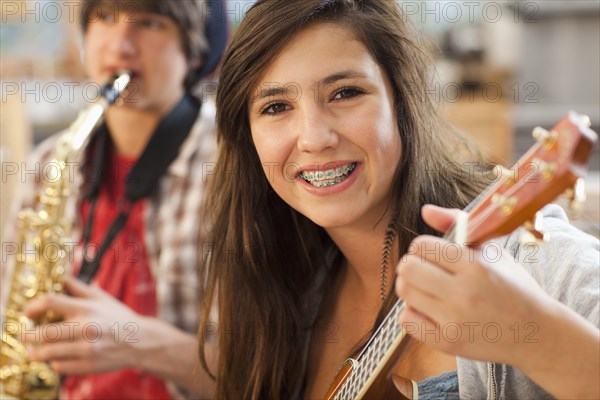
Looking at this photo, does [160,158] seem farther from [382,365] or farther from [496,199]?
[496,199]

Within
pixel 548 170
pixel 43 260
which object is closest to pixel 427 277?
pixel 548 170

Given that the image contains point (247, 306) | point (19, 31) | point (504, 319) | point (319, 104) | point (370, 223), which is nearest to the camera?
point (504, 319)

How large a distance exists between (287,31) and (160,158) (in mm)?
745

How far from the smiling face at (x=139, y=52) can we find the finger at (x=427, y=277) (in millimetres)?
1164

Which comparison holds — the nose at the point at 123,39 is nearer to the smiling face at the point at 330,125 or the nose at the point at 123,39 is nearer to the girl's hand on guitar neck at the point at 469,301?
the smiling face at the point at 330,125

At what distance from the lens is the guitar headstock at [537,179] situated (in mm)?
700

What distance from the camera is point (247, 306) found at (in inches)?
54.6

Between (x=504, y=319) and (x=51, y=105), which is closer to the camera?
(x=504, y=319)

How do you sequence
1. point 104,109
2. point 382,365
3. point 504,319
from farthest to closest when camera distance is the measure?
point 104,109, point 382,365, point 504,319

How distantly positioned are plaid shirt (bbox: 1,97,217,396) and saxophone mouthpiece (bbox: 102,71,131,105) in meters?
0.19

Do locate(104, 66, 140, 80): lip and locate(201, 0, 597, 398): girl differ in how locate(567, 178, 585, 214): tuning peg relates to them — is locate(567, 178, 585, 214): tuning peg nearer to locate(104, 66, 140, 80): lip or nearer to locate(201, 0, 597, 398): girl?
locate(201, 0, 597, 398): girl

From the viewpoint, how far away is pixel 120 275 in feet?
5.87

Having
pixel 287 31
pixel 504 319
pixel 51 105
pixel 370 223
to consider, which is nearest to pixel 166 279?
pixel 370 223

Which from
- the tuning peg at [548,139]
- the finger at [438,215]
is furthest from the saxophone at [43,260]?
the tuning peg at [548,139]
